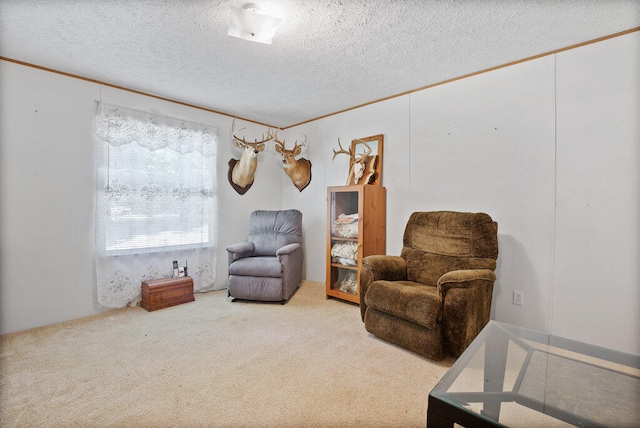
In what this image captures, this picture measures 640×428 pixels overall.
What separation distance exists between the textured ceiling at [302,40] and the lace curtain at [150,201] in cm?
53

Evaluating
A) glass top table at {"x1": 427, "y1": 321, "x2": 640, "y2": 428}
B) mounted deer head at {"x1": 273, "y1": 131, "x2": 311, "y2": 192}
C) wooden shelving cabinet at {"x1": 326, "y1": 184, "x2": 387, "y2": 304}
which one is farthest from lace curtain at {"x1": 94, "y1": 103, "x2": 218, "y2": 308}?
glass top table at {"x1": 427, "y1": 321, "x2": 640, "y2": 428}

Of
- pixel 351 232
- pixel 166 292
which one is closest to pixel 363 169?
pixel 351 232

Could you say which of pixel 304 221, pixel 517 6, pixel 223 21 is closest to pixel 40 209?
pixel 223 21

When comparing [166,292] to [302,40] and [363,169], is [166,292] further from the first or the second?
[302,40]


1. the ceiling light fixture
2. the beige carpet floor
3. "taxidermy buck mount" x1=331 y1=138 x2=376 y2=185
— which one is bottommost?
the beige carpet floor

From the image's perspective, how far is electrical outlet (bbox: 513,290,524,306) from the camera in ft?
7.83

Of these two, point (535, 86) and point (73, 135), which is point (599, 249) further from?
point (73, 135)

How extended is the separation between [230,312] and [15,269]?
1.82m

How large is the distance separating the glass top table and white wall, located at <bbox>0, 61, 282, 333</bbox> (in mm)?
3239

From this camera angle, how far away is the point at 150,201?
309 cm

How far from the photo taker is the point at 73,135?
268 cm

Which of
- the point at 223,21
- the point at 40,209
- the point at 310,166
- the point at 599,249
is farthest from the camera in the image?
the point at 310,166

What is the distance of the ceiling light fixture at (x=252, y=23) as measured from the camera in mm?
1726

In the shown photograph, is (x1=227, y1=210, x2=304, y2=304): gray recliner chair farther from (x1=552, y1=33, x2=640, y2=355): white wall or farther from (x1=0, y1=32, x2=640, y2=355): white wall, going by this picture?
(x1=552, y1=33, x2=640, y2=355): white wall
